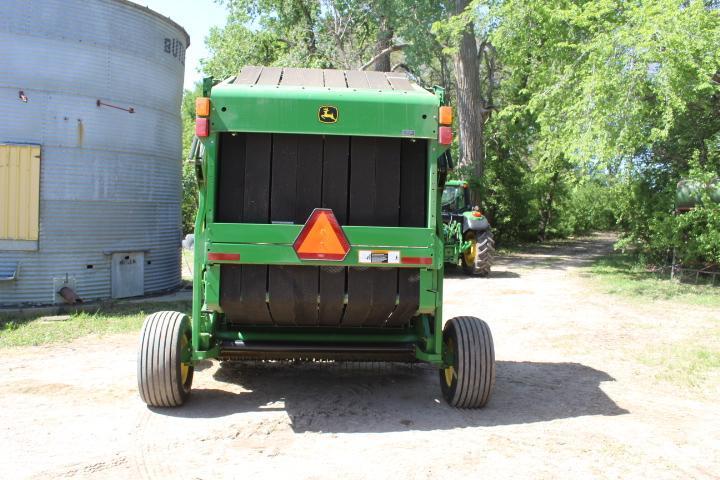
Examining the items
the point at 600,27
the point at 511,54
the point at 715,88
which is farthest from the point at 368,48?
the point at 715,88

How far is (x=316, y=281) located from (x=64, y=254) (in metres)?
6.67

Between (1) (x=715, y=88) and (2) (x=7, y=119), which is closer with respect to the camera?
(2) (x=7, y=119)

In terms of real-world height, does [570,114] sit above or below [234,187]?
above

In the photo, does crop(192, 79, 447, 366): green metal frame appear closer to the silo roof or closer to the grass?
the grass

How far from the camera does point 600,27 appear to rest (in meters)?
13.7

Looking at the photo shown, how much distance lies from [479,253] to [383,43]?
10793mm

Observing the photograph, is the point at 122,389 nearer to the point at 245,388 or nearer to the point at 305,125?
the point at 245,388

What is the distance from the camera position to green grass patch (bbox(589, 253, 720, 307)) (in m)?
11.8

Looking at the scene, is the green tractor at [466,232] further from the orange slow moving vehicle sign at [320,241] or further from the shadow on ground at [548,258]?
the orange slow moving vehicle sign at [320,241]

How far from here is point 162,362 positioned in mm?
5270

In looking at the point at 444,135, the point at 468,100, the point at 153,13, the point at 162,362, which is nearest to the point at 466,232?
the point at 468,100

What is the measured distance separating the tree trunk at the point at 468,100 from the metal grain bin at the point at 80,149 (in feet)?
37.3

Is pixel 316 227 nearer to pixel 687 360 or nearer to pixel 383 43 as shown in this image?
pixel 687 360

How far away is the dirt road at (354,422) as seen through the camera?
4.39 metres
